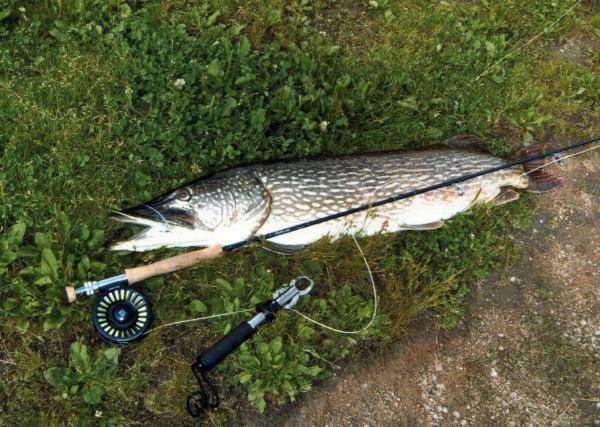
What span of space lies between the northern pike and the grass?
156 mm

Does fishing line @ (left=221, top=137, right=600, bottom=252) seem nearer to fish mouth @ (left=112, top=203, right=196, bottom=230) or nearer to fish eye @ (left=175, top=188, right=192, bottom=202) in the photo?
fish mouth @ (left=112, top=203, right=196, bottom=230)

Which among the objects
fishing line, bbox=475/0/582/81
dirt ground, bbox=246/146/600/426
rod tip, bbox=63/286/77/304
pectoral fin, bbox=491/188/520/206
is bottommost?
dirt ground, bbox=246/146/600/426

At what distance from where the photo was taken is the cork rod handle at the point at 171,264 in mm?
3465

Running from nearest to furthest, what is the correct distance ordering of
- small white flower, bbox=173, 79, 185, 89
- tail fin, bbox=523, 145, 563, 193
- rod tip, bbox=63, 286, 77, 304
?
rod tip, bbox=63, 286, 77, 304 → small white flower, bbox=173, 79, 185, 89 → tail fin, bbox=523, 145, 563, 193

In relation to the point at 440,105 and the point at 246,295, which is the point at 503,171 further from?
the point at 246,295

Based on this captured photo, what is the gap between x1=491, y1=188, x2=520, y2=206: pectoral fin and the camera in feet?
14.5

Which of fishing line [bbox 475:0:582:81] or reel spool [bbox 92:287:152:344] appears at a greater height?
fishing line [bbox 475:0:582:81]

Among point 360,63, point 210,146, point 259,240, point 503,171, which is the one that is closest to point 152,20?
point 210,146

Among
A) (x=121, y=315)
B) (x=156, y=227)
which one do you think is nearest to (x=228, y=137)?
(x=156, y=227)

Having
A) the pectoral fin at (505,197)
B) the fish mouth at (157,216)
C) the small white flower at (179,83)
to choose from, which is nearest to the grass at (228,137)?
the small white flower at (179,83)

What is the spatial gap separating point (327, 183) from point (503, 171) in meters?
1.58

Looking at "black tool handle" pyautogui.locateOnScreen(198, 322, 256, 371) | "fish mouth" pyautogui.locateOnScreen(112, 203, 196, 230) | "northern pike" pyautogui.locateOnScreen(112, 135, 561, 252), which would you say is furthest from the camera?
"northern pike" pyautogui.locateOnScreen(112, 135, 561, 252)

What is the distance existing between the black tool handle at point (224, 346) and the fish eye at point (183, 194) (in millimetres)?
1076

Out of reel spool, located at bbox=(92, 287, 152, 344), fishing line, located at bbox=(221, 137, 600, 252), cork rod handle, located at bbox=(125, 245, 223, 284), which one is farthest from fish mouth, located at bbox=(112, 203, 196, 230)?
reel spool, located at bbox=(92, 287, 152, 344)
